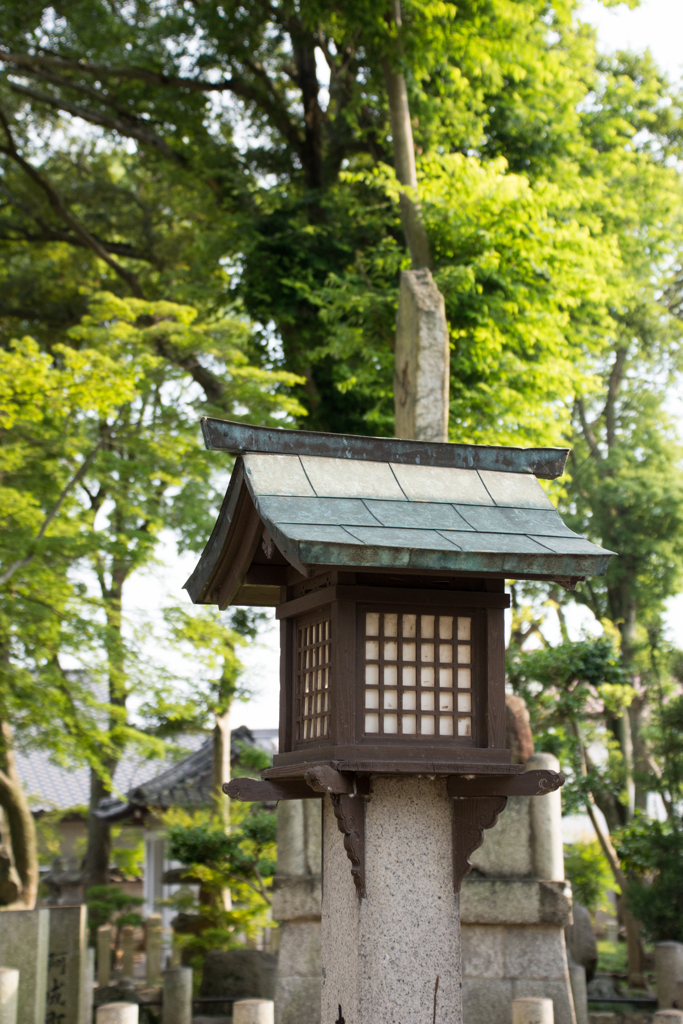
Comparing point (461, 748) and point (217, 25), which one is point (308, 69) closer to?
point (217, 25)

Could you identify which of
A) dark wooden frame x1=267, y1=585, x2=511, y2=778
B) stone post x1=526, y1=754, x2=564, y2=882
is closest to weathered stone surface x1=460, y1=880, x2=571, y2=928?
stone post x1=526, y1=754, x2=564, y2=882

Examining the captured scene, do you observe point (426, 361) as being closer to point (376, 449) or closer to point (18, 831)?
point (376, 449)

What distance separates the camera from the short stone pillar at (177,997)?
881 cm

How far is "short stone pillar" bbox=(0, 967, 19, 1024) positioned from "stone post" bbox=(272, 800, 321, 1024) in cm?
232

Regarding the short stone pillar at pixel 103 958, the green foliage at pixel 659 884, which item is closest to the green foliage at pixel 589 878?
the green foliage at pixel 659 884

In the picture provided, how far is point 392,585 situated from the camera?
164 inches

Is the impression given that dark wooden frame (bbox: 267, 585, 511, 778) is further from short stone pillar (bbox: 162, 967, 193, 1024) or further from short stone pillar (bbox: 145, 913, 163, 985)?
short stone pillar (bbox: 145, 913, 163, 985)

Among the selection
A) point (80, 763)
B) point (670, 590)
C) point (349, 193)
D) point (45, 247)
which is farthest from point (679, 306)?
point (80, 763)

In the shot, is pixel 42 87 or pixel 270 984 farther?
pixel 42 87

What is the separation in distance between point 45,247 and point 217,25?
588cm

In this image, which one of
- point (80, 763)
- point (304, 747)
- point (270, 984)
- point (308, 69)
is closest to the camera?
point (304, 747)

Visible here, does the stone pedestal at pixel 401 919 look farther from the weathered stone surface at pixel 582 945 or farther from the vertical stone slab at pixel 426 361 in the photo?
the weathered stone surface at pixel 582 945

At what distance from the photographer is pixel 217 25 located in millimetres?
15469

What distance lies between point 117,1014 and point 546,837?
149 inches
